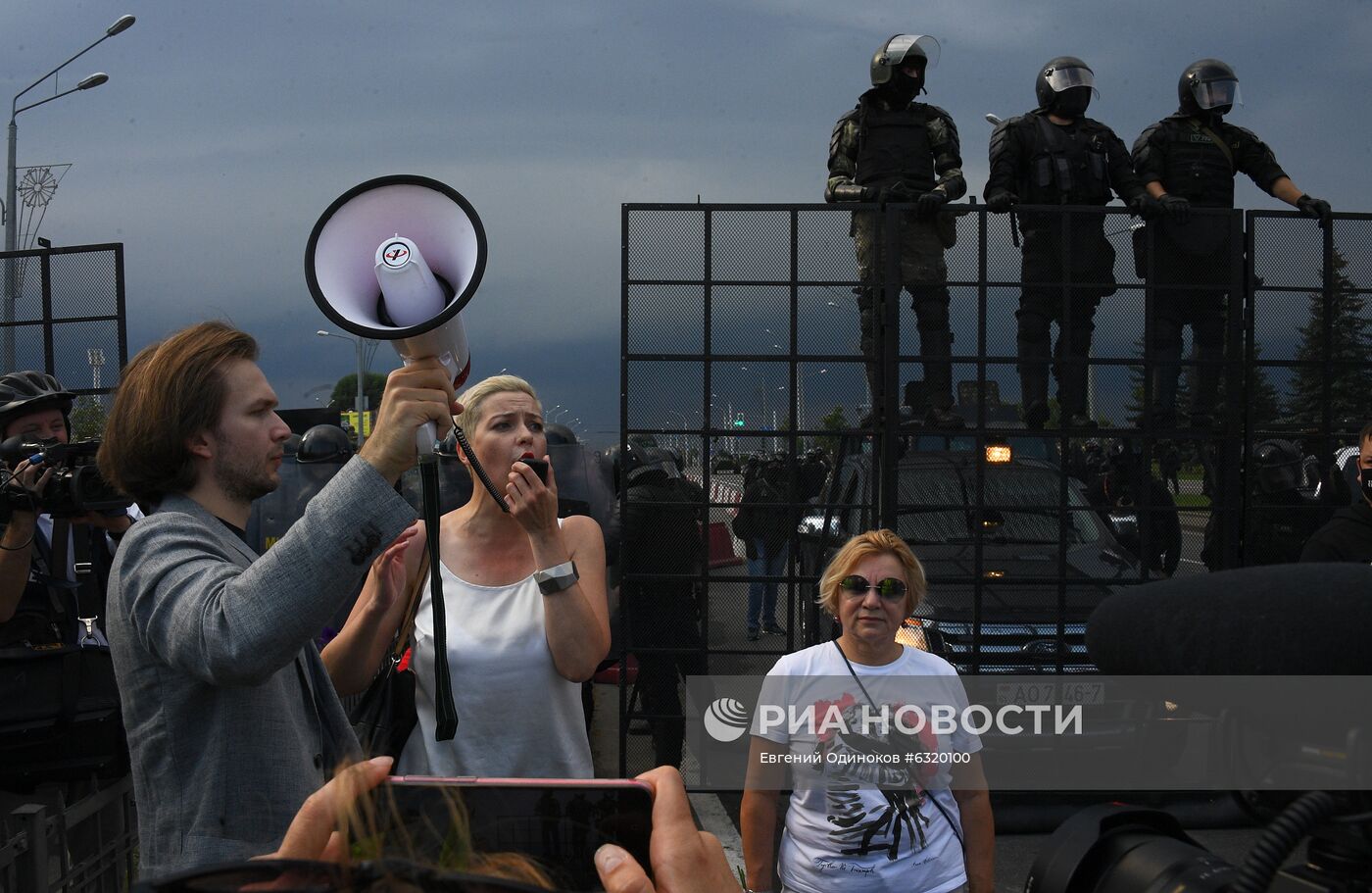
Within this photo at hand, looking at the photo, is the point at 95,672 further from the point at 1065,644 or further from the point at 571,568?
the point at 1065,644

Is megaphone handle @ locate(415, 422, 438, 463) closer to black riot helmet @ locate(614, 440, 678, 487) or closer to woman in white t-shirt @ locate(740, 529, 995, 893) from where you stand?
woman in white t-shirt @ locate(740, 529, 995, 893)

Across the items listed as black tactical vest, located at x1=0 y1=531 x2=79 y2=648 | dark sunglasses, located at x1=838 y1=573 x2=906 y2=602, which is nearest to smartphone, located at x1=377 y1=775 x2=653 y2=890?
dark sunglasses, located at x1=838 y1=573 x2=906 y2=602

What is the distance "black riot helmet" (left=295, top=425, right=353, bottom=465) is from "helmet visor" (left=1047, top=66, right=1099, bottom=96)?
6561 mm

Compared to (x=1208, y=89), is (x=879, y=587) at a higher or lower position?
lower

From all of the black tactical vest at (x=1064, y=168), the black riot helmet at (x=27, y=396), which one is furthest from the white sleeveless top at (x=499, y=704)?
the black tactical vest at (x=1064, y=168)

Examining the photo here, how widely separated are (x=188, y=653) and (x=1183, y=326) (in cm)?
628

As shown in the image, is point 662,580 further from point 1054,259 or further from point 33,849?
point 33,849

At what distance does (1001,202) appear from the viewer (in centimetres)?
671

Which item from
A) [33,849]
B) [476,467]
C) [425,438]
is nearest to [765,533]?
[476,467]

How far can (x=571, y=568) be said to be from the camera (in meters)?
3.07

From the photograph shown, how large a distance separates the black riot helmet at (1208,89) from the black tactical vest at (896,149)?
66.3 inches

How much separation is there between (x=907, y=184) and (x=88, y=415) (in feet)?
16.0

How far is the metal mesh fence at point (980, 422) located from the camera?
6707mm

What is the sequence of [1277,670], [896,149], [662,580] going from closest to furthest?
1. [1277,670]
2. [662,580]
3. [896,149]
